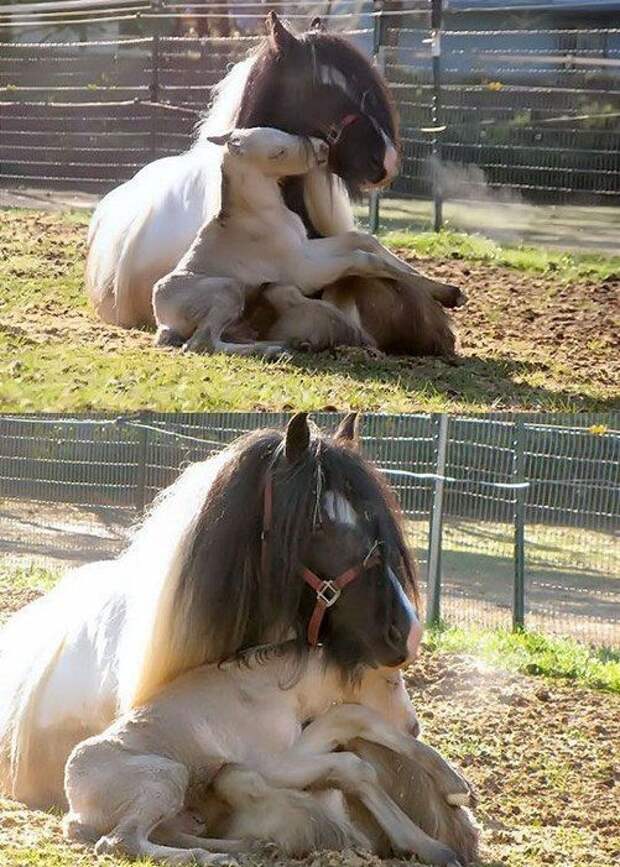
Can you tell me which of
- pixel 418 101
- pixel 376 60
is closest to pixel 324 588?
pixel 376 60

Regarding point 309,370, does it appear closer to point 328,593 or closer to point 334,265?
point 334,265

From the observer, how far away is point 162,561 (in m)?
4.59

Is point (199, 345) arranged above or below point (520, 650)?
above

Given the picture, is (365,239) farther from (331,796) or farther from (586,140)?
(586,140)

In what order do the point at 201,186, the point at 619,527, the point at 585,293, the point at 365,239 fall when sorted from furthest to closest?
the point at 619,527 < the point at 585,293 < the point at 201,186 < the point at 365,239

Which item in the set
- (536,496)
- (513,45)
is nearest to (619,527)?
(536,496)

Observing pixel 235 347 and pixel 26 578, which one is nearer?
pixel 235 347

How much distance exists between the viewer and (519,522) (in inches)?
389

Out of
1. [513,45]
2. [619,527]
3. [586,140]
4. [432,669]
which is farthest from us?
[513,45]

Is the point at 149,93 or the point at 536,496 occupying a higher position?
the point at 149,93

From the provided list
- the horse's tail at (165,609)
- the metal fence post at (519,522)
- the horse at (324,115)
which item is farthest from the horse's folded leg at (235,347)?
the horse's tail at (165,609)

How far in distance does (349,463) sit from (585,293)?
6137 millimetres

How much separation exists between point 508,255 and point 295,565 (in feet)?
26.6

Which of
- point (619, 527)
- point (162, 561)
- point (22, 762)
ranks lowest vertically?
point (619, 527)
